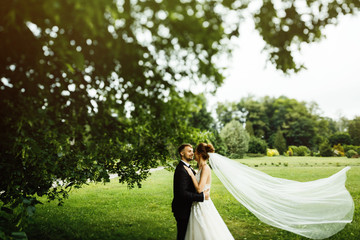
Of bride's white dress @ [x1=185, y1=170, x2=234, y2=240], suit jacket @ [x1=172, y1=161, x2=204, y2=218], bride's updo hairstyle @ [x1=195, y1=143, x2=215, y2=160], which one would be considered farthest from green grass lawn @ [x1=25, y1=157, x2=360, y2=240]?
bride's updo hairstyle @ [x1=195, y1=143, x2=215, y2=160]

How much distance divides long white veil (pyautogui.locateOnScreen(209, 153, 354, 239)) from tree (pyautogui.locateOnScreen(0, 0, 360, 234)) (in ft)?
9.24

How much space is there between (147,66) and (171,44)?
1.34 ft

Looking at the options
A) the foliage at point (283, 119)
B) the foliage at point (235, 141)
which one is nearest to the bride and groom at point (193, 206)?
the foliage at point (235, 141)

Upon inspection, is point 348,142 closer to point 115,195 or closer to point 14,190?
point 115,195

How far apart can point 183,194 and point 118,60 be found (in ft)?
8.73

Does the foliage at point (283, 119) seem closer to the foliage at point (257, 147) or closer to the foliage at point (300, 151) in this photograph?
the foliage at point (257, 147)

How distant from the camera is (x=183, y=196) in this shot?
4.35m

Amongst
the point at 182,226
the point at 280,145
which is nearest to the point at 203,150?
the point at 182,226

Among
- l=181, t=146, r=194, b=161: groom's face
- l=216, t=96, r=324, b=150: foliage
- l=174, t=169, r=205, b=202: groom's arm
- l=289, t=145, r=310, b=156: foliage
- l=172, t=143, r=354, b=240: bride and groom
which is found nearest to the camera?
l=174, t=169, r=205, b=202: groom's arm

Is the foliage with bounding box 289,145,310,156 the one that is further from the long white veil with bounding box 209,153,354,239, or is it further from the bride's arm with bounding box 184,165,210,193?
the bride's arm with bounding box 184,165,210,193

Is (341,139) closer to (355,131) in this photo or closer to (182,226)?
(355,131)

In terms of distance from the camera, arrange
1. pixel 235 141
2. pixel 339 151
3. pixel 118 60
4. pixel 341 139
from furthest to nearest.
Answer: pixel 341 139 → pixel 235 141 → pixel 339 151 → pixel 118 60

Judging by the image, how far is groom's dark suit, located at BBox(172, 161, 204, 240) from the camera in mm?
4375

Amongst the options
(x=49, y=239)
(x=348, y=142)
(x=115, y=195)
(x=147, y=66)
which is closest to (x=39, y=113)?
(x=147, y=66)
